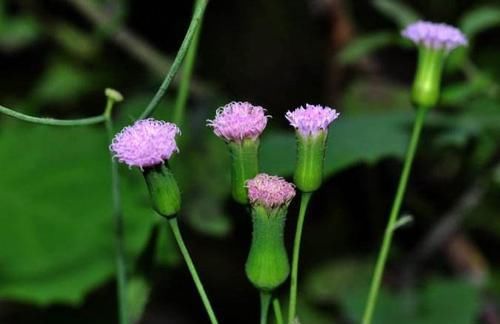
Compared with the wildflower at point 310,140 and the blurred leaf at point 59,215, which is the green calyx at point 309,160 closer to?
the wildflower at point 310,140

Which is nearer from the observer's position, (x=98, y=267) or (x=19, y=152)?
(x=98, y=267)

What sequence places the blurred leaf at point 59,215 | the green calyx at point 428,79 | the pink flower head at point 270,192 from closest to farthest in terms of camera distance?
1. the pink flower head at point 270,192
2. the green calyx at point 428,79
3. the blurred leaf at point 59,215

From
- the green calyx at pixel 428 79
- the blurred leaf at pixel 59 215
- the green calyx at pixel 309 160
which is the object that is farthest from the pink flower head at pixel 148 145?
the blurred leaf at pixel 59 215

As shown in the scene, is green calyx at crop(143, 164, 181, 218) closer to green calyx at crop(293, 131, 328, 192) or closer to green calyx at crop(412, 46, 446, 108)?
green calyx at crop(293, 131, 328, 192)

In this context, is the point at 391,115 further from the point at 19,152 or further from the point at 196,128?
the point at 19,152

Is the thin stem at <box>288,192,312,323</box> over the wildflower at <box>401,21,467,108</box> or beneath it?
beneath

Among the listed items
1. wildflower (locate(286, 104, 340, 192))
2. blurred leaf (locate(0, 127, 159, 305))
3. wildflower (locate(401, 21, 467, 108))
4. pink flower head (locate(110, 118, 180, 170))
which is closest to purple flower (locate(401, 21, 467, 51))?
wildflower (locate(401, 21, 467, 108))

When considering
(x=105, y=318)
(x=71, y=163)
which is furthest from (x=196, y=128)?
(x=105, y=318)
